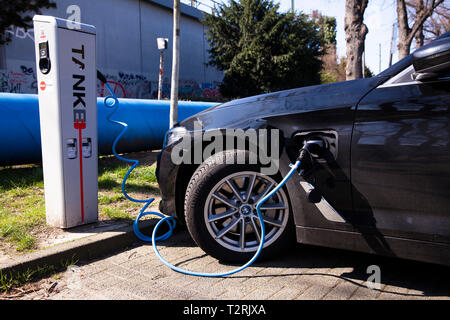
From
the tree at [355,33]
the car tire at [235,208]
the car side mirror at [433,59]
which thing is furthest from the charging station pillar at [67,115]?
the tree at [355,33]

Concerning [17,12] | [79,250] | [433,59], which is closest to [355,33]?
[433,59]

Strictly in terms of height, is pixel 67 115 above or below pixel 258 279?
above

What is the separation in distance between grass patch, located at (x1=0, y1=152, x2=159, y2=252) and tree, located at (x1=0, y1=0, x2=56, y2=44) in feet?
34.6

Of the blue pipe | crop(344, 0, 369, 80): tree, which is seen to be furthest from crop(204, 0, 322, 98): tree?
the blue pipe

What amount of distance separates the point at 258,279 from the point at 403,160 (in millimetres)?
1156

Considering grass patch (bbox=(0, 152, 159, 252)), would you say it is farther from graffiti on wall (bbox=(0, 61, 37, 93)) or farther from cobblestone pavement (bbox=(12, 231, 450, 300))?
graffiti on wall (bbox=(0, 61, 37, 93))

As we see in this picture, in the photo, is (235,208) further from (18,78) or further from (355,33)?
(18,78)

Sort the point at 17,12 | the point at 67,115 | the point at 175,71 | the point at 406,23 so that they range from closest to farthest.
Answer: the point at 67,115
the point at 175,71
the point at 17,12
the point at 406,23

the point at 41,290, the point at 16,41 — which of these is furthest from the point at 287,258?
the point at 16,41

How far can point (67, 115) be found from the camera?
3021 mm

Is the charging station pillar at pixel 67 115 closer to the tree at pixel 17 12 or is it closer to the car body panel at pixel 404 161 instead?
the car body panel at pixel 404 161

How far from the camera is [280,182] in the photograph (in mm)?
2461
